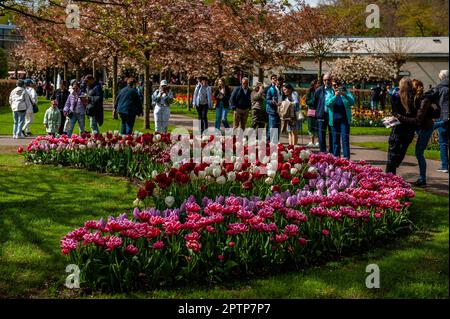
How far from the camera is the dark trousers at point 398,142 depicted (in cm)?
872

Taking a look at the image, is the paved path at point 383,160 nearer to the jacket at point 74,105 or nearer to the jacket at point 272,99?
the jacket at point 74,105

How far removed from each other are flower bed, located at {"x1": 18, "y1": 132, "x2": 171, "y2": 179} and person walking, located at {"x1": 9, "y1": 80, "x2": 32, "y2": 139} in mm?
4546

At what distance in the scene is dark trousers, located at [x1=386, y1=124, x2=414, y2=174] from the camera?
8719 millimetres

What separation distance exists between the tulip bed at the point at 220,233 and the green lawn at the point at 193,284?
6.5 inches

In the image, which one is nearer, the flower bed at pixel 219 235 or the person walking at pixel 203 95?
the flower bed at pixel 219 235

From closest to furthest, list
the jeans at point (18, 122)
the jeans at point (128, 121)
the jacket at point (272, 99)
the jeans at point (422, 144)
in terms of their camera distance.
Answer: the jeans at point (422, 144) → the jeans at point (128, 121) → the jacket at point (272, 99) → the jeans at point (18, 122)

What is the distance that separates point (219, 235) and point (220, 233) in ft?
0.14

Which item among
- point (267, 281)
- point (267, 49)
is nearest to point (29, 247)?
point (267, 281)

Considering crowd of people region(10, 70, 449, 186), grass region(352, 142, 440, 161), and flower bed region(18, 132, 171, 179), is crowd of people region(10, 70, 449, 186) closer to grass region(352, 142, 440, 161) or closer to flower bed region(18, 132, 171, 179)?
grass region(352, 142, 440, 161)

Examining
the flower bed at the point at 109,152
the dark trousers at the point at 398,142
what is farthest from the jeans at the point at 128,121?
the dark trousers at the point at 398,142

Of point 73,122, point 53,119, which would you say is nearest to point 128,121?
point 73,122

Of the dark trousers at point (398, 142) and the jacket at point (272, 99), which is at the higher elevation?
the jacket at point (272, 99)

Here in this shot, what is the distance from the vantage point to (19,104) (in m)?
16.0
